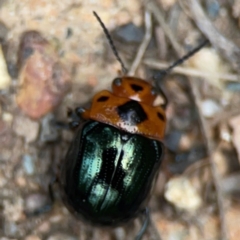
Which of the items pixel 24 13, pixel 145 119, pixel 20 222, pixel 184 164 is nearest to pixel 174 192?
pixel 184 164

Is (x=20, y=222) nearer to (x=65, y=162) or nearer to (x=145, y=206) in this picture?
(x=65, y=162)

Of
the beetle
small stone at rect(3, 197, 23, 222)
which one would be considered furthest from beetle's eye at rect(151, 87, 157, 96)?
small stone at rect(3, 197, 23, 222)

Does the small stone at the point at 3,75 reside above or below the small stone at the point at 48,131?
above

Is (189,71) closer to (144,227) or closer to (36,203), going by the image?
(144,227)

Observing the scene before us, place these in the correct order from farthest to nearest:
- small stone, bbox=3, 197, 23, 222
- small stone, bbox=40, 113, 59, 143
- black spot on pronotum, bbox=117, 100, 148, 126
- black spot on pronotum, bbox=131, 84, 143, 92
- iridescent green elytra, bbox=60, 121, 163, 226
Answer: small stone, bbox=40, 113, 59, 143 → small stone, bbox=3, 197, 23, 222 → black spot on pronotum, bbox=131, 84, 143, 92 → black spot on pronotum, bbox=117, 100, 148, 126 → iridescent green elytra, bbox=60, 121, 163, 226

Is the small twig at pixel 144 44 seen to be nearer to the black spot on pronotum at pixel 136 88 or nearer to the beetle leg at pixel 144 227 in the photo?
the black spot on pronotum at pixel 136 88

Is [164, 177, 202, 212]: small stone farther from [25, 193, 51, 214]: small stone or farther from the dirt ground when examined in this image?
[25, 193, 51, 214]: small stone

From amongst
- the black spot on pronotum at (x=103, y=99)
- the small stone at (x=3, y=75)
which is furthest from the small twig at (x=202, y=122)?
the small stone at (x=3, y=75)
